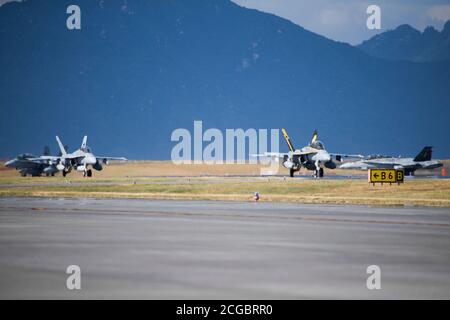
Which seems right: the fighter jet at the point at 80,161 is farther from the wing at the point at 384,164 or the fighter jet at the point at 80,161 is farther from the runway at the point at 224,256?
the runway at the point at 224,256

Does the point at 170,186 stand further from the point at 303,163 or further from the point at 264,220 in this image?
the point at 264,220

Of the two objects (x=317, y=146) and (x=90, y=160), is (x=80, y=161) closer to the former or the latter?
(x=90, y=160)

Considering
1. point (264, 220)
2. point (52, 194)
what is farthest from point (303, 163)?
point (264, 220)

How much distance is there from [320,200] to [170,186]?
77.3 ft

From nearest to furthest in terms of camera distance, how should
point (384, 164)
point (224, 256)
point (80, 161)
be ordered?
point (224, 256) → point (384, 164) → point (80, 161)

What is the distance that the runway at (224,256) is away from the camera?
49.5ft

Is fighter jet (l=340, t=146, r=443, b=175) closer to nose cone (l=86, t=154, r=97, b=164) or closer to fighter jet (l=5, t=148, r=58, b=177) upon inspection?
nose cone (l=86, t=154, r=97, b=164)

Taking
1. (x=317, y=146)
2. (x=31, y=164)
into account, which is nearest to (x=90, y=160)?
(x=31, y=164)

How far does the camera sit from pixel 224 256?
2053 cm

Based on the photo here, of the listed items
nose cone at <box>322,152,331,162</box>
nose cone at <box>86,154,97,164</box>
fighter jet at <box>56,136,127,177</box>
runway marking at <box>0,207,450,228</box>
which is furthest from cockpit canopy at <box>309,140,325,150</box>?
runway marking at <box>0,207,450,228</box>

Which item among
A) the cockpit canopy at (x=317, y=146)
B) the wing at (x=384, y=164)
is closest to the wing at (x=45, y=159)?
the cockpit canopy at (x=317, y=146)

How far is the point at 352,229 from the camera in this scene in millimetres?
29438
